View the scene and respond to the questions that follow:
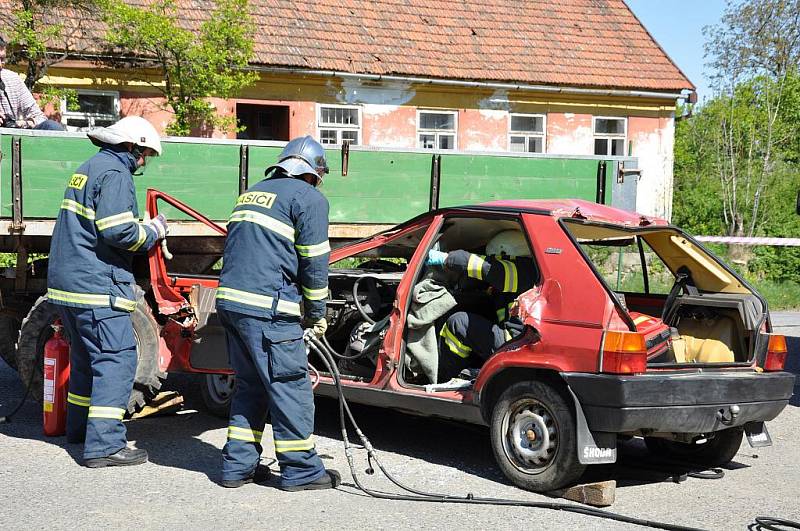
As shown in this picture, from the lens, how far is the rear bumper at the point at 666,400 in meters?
5.09

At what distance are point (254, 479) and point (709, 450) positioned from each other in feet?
9.12

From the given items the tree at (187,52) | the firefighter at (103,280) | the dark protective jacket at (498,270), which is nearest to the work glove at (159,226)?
the firefighter at (103,280)

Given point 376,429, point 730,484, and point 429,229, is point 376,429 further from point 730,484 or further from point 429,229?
point 730,484

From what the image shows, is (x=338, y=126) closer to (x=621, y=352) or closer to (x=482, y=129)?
(x=482, y=129)

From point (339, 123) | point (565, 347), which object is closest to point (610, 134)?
point (339, 123)

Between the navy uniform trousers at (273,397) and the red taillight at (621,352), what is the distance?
1.57 m

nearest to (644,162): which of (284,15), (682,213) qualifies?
(682,213)

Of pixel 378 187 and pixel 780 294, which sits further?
pixel 780 294

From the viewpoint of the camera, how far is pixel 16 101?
26.5 ft

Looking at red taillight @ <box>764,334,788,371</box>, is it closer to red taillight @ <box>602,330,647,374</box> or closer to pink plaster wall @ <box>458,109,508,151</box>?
red taillight @ <box>602,330,647,374</box>

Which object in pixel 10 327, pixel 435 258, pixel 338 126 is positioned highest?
pixel 338 126

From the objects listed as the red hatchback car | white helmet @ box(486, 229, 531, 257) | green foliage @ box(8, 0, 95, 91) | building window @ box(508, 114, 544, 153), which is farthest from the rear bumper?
building window @ box(508, 114, 544, 153)

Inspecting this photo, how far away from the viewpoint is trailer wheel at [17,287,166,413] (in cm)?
653

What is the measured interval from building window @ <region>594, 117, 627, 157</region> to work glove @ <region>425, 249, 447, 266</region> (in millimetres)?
16169
